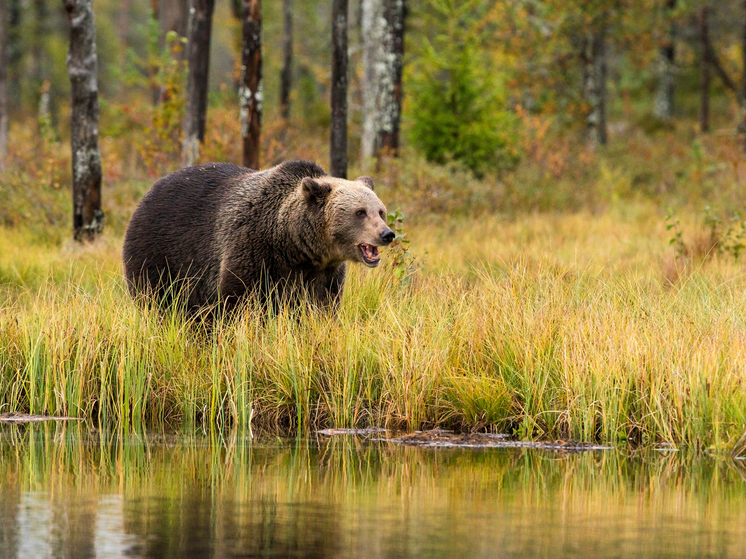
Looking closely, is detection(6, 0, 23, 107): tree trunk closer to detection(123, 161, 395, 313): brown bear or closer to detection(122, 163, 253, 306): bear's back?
detection(122, 163, 253, 306): bear's back

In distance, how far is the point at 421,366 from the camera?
6.85 m

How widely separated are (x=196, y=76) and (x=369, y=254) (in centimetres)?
862

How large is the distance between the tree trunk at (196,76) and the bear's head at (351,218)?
25.0ft

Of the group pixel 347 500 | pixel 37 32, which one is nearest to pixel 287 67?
pixel 37 32

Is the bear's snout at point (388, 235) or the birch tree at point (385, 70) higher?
the birch tree at point (385, 70)

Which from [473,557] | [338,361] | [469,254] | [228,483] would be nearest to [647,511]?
[473,557]

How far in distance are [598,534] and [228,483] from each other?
189 centimetres

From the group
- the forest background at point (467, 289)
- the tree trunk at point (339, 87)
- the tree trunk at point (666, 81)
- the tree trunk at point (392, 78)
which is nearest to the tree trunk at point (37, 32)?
the forest background at point (467, 289)

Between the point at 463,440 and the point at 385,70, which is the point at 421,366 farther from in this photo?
the point at 385,70

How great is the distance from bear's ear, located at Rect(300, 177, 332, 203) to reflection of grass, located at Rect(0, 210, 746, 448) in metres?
0.98

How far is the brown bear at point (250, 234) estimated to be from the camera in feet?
27.3

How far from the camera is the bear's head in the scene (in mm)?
8210

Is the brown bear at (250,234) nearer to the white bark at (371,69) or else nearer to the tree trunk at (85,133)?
the tree trunk at (85,133)

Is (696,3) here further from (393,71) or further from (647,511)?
(647,511)
